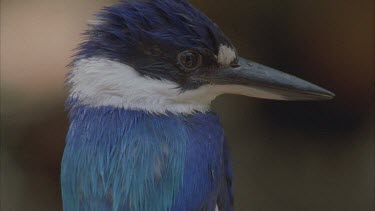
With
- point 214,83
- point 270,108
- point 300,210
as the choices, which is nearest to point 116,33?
point 214,83

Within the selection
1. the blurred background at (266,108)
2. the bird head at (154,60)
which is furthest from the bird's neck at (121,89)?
the blurred background at (266,108)

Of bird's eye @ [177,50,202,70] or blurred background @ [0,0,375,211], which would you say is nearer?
bird's eye @ [177,50,202,70]

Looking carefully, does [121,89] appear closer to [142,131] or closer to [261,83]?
[142,131]

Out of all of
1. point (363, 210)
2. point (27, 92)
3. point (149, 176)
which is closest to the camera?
point (149, 176)

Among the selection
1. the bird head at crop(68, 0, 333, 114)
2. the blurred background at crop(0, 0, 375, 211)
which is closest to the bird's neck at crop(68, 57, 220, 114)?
the bird head at crop(68, 0, 333, 114)

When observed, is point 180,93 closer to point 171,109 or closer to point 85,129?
point 171,109

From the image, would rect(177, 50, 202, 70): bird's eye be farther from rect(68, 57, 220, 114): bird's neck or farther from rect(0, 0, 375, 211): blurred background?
rect(0, 0, 375, 211): blurred background
